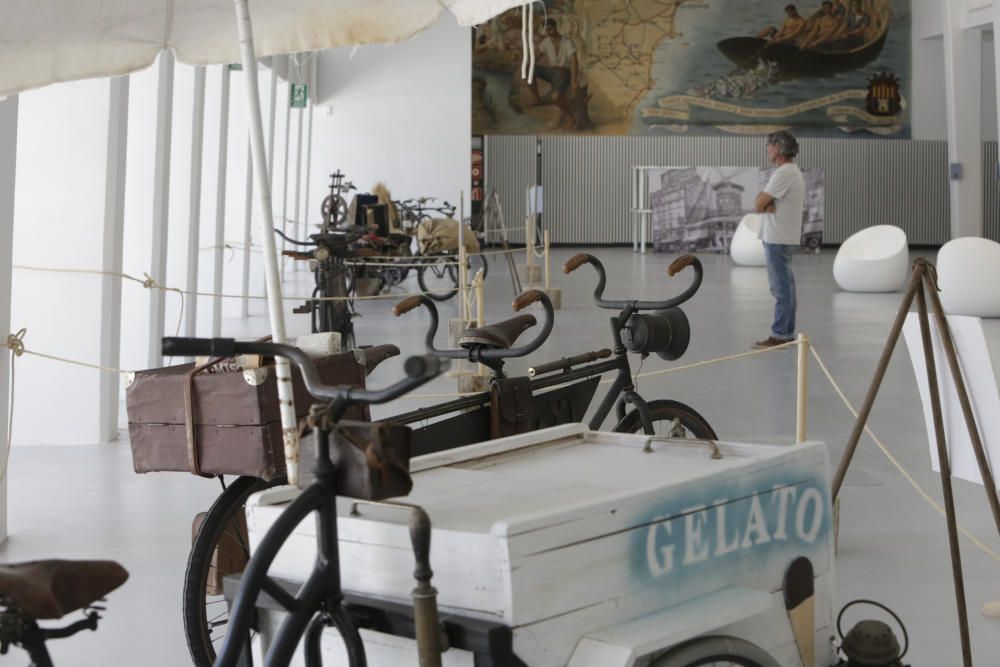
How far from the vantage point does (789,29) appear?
1121 inches

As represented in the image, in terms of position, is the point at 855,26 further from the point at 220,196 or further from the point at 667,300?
the point at 667,300

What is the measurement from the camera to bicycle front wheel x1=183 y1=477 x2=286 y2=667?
3.27 metres

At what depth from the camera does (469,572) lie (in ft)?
7.23

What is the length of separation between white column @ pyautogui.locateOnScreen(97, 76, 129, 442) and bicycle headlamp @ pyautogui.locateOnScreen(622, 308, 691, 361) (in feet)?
11.9

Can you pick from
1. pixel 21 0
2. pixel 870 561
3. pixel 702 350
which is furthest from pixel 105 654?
pixel 702 350

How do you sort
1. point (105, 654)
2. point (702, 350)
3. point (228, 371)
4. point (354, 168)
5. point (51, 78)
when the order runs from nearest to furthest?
point (51, 78), point (228, 371), point (105, 654), point (702, 350), point (354, 168)

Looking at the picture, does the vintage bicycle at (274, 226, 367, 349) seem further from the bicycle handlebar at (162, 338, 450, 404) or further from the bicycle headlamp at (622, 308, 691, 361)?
the bicycle handlebar at (162, 338, 450, 404)

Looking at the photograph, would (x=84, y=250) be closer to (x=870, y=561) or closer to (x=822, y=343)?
(x=870, y=561)

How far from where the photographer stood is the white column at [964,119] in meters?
22.4

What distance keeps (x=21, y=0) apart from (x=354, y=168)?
850 inches

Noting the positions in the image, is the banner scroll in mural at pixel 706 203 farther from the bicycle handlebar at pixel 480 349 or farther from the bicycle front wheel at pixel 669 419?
the bicycle handlebar at pixel 480 349

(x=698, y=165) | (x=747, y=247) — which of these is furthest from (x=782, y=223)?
(x=698, y=165)

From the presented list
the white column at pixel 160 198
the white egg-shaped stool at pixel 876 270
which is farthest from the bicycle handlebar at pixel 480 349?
the white egg-shaped stool at pixel 876 270

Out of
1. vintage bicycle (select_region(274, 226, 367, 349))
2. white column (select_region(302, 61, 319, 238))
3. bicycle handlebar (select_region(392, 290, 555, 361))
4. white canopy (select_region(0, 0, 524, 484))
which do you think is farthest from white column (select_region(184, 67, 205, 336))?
white column (select_region(302, 61, 319, 238))
